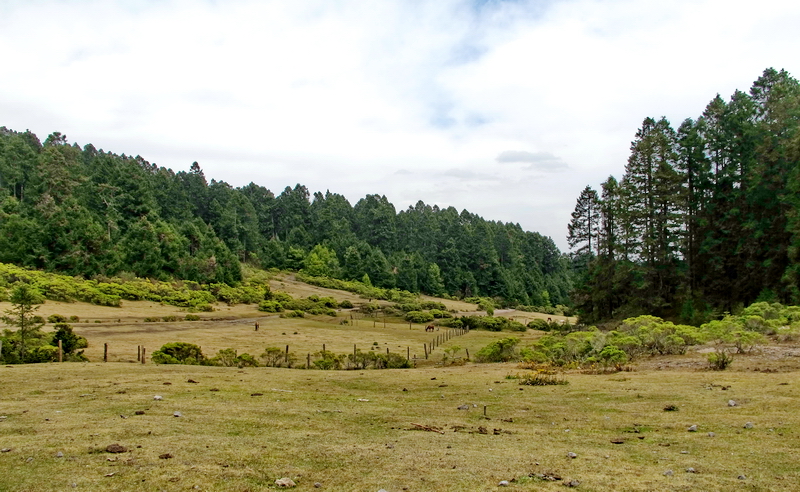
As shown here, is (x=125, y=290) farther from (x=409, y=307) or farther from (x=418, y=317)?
(x=409, y=307)

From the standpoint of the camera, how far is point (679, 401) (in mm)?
12062

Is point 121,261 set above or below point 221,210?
below

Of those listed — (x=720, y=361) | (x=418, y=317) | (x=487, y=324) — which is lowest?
(x=487, y=324)

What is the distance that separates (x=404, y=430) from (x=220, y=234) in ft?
380

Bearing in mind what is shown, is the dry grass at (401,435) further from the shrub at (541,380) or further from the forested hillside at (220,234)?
the forested hillside at (220,234)

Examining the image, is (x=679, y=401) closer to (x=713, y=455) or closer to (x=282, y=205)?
(x=713, y=455)

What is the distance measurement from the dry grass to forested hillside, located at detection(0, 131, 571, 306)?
69.3 m

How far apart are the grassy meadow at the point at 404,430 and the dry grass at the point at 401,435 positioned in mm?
39

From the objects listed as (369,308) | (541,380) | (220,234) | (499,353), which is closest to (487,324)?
(369,308)

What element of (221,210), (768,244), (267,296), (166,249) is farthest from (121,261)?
(768,244)

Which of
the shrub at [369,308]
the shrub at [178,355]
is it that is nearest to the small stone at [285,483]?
the shrub at [178,355]

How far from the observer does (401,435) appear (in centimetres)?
961

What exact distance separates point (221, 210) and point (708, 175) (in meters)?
103

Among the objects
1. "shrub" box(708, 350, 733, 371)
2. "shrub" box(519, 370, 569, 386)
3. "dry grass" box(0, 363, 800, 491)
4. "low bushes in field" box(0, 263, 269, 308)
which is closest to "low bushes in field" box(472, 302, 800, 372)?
"shrub" box(708, 350, 733, 371)
